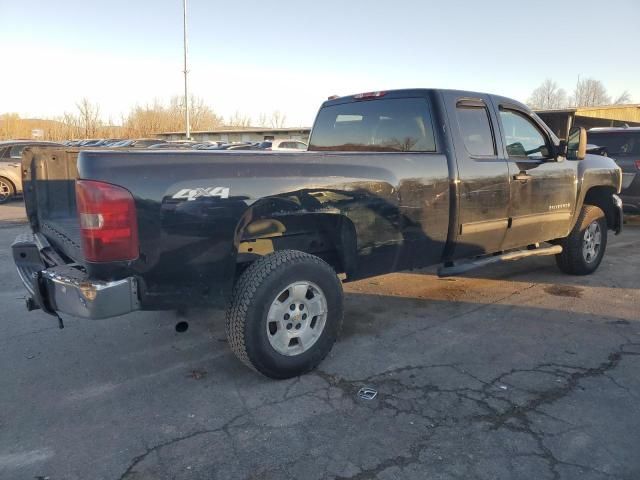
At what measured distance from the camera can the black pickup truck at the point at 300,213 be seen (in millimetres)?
2895

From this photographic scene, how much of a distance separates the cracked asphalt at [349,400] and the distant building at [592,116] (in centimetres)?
2328

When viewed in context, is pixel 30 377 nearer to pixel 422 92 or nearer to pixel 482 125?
pixel 422 92

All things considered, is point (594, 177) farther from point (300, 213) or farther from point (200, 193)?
point (200, 193)

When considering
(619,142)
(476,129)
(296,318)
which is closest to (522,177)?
(476,129)

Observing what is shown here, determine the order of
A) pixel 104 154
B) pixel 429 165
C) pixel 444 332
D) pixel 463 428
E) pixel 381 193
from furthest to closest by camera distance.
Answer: pixel 444 332 < pixel 429 165 < pixel 381 193 < pixel 463 428 < pixel 104 154

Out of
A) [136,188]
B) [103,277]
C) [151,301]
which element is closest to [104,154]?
[136,188]

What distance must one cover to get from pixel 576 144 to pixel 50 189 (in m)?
5.21

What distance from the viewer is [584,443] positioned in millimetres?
2809

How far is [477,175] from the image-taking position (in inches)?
178

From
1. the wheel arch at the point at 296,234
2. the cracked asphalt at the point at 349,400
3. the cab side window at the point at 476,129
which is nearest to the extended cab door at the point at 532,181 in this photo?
the cab side window at the point at 476,129

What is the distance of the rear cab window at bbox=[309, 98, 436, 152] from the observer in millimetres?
4508

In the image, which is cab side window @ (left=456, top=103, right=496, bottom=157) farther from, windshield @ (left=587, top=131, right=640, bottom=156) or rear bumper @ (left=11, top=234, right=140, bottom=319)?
windshield @ (left=587, top=131, right=640, bottom=156)

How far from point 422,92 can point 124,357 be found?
3.40 m

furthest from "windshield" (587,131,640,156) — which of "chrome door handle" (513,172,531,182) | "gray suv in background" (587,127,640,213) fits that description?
"chrome door handle" (513,172,531,182)
